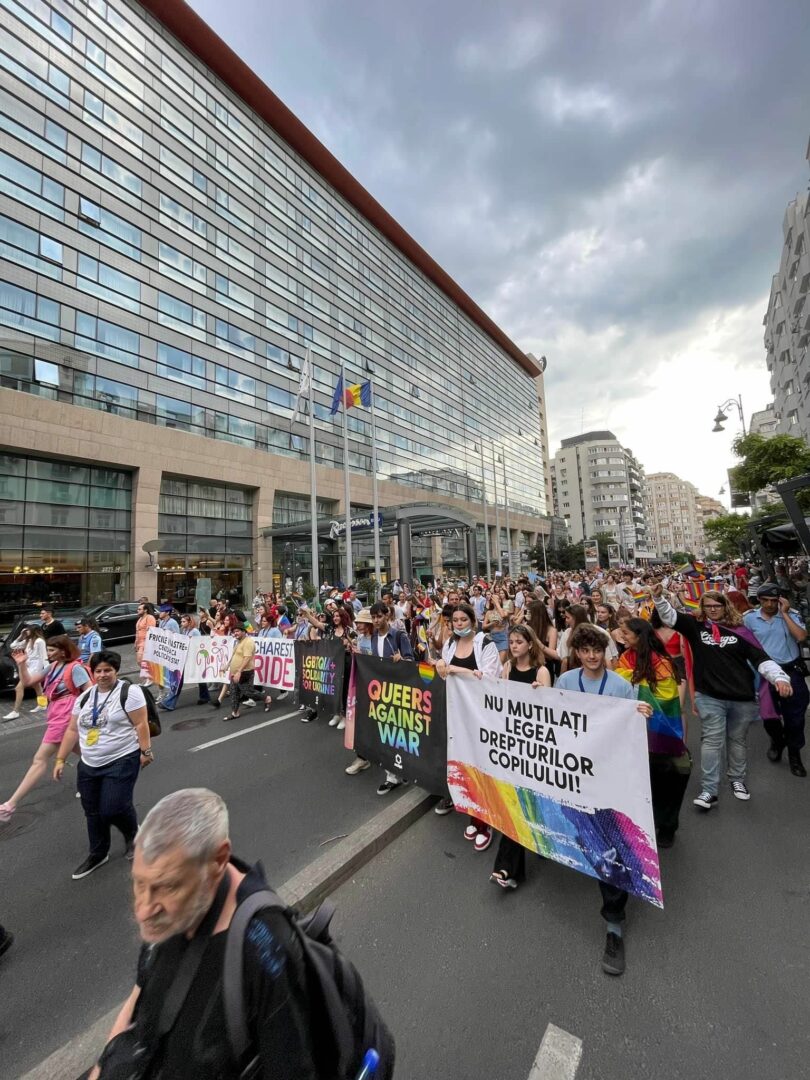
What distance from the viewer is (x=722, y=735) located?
165 inches

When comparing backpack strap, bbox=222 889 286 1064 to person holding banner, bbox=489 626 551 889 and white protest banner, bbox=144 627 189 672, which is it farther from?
white protest banner, bbox=144 627 189 672

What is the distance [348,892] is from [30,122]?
3525cm

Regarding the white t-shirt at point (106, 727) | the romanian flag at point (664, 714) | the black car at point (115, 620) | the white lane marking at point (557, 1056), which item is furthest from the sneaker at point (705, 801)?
the black car at point (115, 620)

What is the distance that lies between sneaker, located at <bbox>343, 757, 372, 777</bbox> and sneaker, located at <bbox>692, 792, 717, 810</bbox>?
3.34 m

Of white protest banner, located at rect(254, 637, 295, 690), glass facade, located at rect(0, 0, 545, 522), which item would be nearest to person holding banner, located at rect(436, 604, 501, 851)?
white protest banner, located at rect(254, 637, 295, 690)

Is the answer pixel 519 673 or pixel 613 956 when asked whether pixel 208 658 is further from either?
pixel 613 956

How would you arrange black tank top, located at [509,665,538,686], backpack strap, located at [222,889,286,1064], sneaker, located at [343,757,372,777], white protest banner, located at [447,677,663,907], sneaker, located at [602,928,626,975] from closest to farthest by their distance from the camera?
backpack strap, located at [222,889,286,1064], sneaker, located at [602,928,626,975], white protest banner, located at [447,677,663,907], black tank top, located at [509,665,538,686], sneaker, located at [343,757,372,777]

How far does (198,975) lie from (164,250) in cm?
Answer: 3535

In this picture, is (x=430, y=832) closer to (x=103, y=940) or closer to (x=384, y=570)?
(x=103, y=940)

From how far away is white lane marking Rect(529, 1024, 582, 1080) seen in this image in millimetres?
1994

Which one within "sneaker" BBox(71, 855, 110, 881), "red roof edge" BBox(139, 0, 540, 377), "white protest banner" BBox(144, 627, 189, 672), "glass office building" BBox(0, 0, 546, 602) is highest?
"red roof edge" BBox(139, 0, 540, 377)

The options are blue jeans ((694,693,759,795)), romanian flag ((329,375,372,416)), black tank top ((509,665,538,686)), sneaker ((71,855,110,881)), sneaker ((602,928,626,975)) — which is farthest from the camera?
romanian flag ((329,375,372,416))

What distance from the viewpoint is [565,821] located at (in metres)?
3.05

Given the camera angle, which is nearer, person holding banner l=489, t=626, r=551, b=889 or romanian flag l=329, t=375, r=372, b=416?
person holding banner l=489, t=626, r=551, b=889
